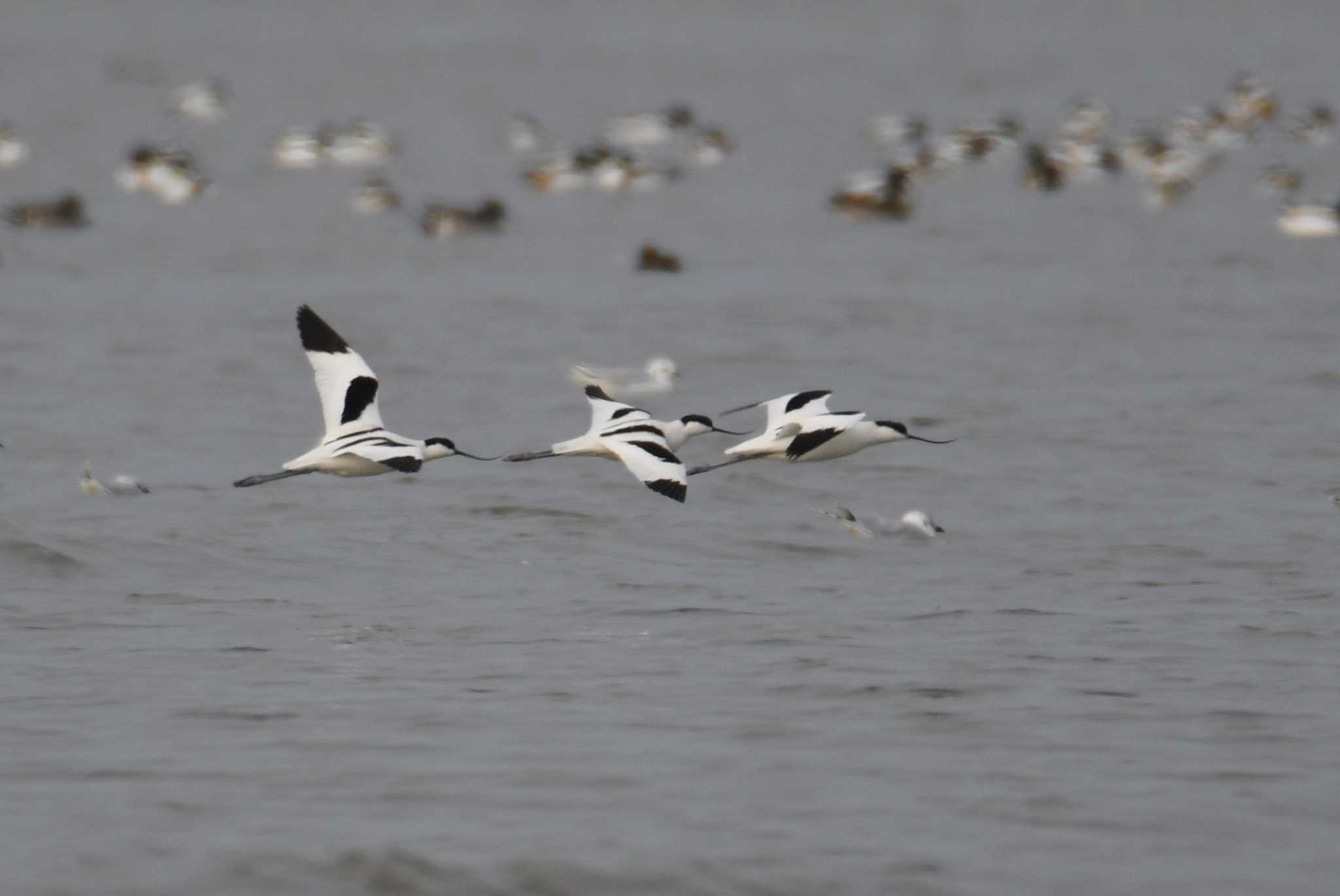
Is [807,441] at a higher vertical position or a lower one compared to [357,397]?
lower

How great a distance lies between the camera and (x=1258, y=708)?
10.0 metres

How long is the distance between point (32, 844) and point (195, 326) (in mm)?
14972

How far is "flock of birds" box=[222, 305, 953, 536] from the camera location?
487 inches

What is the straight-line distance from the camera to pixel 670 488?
11734 mm

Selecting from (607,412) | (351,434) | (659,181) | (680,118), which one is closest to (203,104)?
(680,118)

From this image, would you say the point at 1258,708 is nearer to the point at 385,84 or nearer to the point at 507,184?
the point at 507,184

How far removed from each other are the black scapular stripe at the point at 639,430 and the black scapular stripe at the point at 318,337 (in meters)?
1.63

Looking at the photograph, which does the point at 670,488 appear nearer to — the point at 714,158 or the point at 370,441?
the point at 370,441

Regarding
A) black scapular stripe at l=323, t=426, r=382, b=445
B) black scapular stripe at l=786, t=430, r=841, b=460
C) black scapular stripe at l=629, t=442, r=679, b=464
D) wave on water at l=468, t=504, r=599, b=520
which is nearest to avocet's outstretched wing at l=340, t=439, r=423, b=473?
black scapular stripe at l=323, t=426, r=382, b=445

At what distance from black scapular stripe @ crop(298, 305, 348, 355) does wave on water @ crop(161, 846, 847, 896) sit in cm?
573

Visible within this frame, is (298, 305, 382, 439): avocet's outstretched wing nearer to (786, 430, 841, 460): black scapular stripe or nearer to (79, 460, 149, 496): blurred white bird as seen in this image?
(79, 460, 149, 496): blurred white bird

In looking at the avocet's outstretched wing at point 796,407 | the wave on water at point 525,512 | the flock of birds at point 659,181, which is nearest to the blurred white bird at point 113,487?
the flock of birds at point 659,181

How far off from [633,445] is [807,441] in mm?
1148

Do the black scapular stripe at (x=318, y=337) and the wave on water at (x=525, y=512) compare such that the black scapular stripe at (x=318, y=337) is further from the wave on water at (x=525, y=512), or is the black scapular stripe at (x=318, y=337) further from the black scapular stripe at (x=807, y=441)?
the black scapular stripe at (x=807, y=441)
